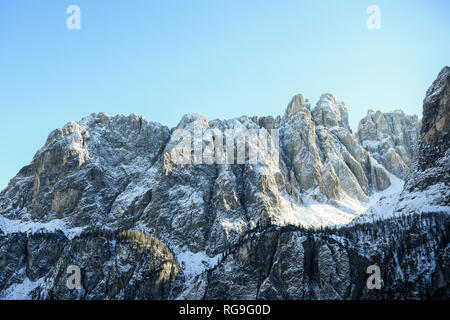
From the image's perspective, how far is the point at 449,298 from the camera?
156 metres

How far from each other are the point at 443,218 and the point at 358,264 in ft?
136

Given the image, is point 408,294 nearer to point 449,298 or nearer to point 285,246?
point 449,298

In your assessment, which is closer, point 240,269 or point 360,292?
point 360,292

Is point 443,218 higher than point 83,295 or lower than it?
higher

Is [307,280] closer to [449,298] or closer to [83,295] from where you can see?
[449,298]

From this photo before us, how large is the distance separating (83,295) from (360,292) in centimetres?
10436

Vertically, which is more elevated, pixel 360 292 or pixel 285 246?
pixel 285 246

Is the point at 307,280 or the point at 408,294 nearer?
the point at 408,294

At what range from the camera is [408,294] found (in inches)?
6521
